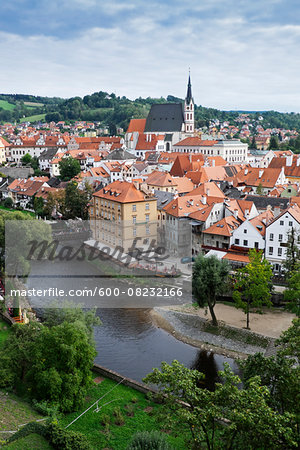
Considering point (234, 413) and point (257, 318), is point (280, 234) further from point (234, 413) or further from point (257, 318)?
point (234, 413)

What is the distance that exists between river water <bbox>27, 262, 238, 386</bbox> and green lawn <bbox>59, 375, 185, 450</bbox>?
243 centimetres

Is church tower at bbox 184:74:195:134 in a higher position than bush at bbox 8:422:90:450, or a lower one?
higher

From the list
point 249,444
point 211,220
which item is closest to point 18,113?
point 211,220

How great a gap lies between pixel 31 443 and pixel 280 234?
22.9 meters

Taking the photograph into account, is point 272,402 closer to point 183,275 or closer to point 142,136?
point 183,275

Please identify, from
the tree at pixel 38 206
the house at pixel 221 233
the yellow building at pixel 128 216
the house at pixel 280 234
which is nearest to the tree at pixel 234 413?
Answer: the house at pixel 280 234

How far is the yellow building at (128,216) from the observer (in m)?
37.7

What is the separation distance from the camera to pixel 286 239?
3020cm

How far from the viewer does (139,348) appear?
75.5 feet

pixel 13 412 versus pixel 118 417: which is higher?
pixel 13 412

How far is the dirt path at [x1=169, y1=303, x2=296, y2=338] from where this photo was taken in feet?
80.4

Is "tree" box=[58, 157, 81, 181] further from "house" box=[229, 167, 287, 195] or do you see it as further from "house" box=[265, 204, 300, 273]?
"house" box=[265, 204, 300, 273]

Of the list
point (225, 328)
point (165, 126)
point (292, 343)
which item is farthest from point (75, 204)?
point (165, 126)

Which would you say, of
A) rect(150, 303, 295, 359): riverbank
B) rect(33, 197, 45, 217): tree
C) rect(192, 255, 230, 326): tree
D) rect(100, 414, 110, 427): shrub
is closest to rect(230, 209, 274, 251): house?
rect(150, 303, 295, 359): riverbank
